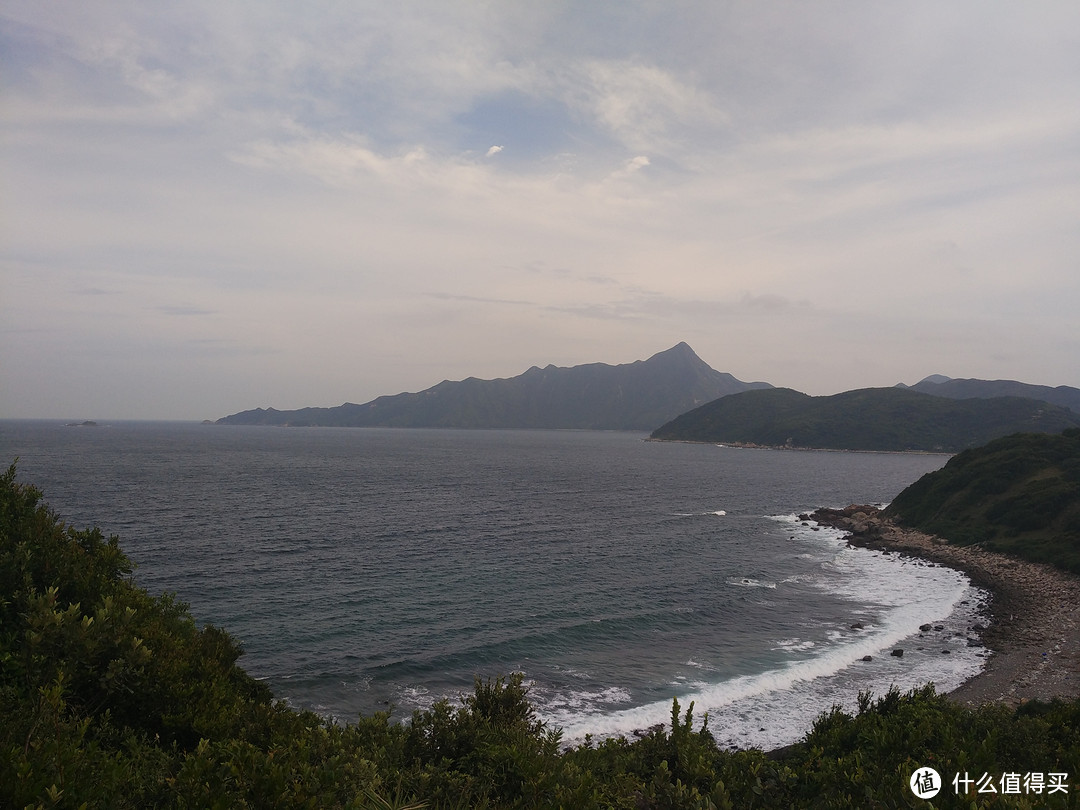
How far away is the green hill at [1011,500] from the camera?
62.2 m

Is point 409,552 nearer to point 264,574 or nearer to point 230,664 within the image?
point 264,574

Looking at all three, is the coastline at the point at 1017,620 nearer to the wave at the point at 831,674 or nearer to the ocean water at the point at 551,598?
the wave at the point at 831,674

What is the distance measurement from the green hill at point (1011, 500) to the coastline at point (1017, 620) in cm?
285

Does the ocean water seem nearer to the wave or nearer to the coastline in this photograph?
the wave

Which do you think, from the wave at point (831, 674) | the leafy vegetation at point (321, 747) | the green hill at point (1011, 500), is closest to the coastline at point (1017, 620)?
the wave at point (831, 674)

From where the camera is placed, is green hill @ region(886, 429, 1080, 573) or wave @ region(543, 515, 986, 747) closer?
wave @ region(543, 515, 986, 747)

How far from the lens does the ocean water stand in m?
31.6

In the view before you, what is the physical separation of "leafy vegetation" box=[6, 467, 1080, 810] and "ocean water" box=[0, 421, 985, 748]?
12923mm

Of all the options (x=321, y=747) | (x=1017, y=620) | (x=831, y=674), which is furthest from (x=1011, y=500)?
(x=321, y=747)

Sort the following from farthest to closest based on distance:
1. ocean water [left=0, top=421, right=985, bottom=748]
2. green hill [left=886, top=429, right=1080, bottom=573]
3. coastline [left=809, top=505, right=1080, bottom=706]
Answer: green hill [left=886, top=429, right=1080, bottom=573] → coastline [left=809, top=505, right=1080, bottom=706] → ocean water [left=0, top=421, right=985, bottom=748]

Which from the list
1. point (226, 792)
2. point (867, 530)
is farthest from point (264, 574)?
point (867, 530)

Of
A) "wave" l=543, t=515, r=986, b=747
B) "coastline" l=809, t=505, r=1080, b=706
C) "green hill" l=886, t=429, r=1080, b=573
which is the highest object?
"green hill" l=886, t=429, r=1080, b=573

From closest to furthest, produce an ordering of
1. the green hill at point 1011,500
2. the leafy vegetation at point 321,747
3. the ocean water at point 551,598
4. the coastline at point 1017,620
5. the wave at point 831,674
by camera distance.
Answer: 1. the leafy vegetation at point 321,747
2. the wave at point 831,674
3. the ocean water at point 551,598
4. the coastline at point 1017,620
5. the green hill at point 1011,500

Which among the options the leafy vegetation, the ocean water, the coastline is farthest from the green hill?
the leafy vegetation
